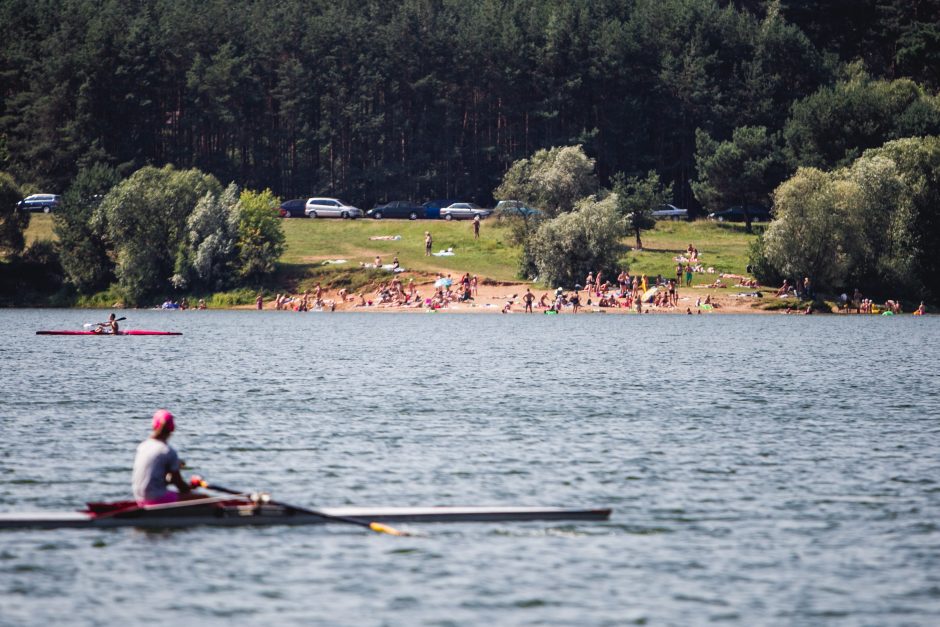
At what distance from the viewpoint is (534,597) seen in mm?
19859

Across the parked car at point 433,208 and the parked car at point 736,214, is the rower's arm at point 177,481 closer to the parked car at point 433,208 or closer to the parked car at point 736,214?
the parked car at point 433,208

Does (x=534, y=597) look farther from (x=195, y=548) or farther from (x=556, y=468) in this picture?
(x=556, y=468)

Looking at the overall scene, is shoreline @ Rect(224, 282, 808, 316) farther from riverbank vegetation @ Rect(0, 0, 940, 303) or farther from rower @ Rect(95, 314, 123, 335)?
rower @ Rect(95, 314, 123, 335)

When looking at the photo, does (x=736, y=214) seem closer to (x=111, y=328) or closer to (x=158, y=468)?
(x=111, y=328)

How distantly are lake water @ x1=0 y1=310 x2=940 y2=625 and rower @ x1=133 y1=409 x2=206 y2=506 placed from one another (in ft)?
3.06

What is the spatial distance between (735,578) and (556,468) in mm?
9997

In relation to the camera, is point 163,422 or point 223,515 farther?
point 223,515

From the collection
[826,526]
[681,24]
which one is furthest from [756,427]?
[681,24]

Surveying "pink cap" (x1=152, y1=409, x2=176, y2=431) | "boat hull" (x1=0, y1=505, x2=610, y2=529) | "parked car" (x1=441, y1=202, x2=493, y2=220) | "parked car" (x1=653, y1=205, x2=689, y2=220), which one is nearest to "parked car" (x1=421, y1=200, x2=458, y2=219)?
"parked car" (x1=441, y1=202, x2=493, y2=220)

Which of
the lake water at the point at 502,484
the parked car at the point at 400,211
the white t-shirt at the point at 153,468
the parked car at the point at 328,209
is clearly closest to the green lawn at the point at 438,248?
the parked car at the point at 328,209

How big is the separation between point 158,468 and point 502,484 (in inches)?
339

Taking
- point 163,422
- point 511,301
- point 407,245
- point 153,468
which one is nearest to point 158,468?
point 153,468

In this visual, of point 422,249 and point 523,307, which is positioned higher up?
point 422,249

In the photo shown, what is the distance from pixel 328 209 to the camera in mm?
127312
